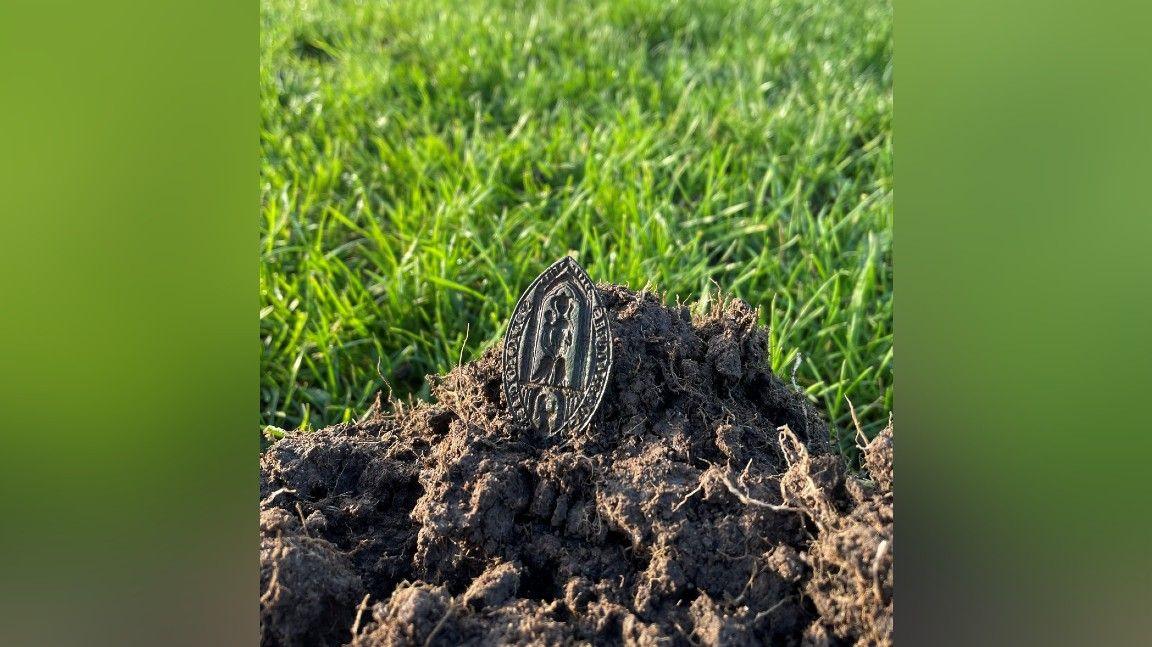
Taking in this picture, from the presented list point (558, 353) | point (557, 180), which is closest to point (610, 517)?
point (558, 353)

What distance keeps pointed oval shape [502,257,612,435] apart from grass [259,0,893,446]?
1.46 feet

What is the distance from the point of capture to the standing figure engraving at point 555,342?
5.95 feet

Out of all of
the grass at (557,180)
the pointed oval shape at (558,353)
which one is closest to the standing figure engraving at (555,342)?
the pointed oval shape at (558,353)

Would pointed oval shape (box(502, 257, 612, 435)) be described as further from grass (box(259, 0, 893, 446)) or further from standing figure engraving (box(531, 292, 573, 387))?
grass (box(259, 0, 893, 446))

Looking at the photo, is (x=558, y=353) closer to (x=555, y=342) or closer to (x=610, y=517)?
(x=555, y=342)

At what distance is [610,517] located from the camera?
1.65 metres

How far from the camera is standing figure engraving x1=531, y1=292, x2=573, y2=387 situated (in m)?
1.81

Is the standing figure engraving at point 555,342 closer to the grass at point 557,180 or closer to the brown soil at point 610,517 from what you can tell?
the brown soil at point 610,517

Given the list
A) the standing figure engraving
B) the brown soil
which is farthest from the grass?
the standing figure engraving
